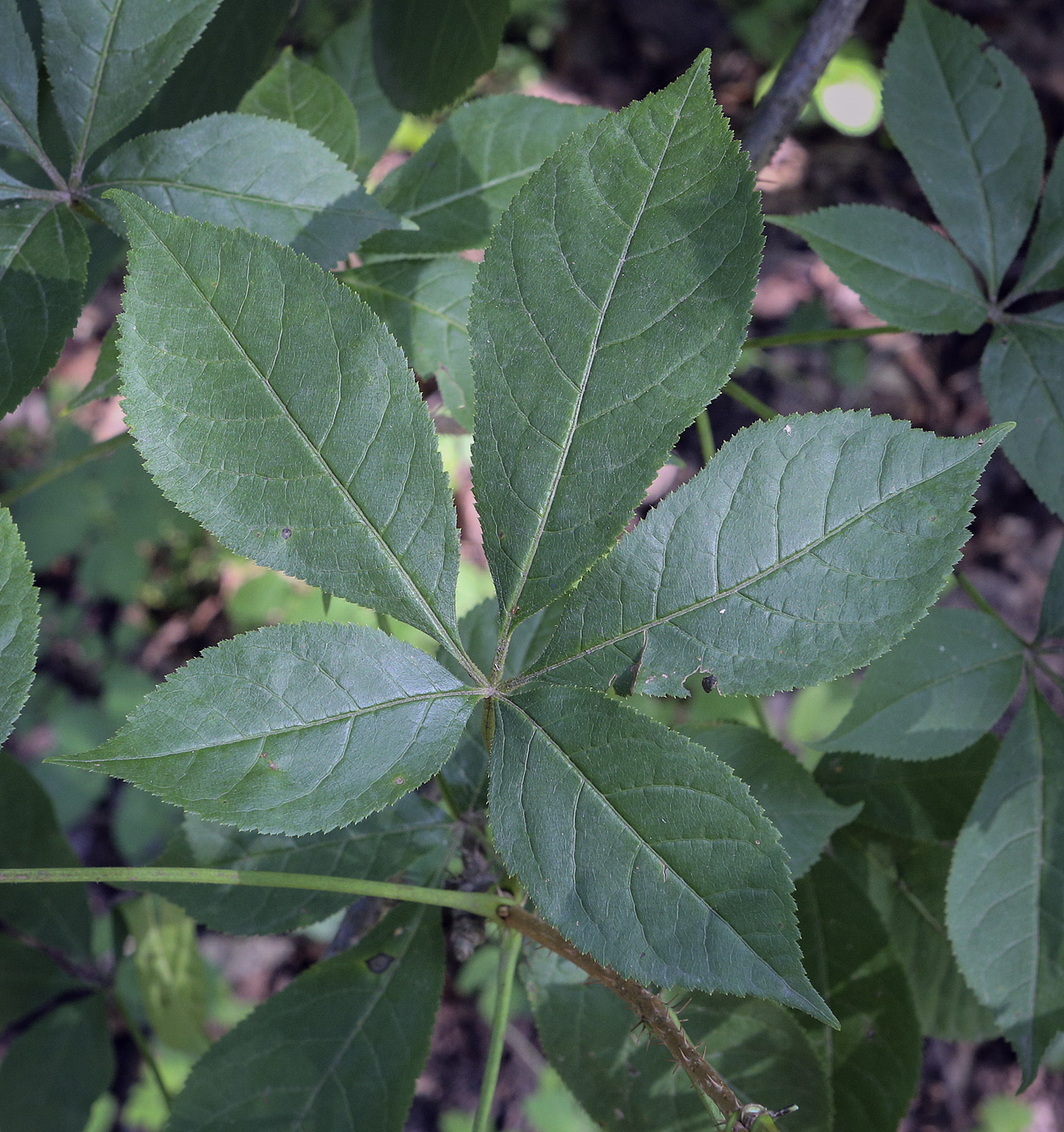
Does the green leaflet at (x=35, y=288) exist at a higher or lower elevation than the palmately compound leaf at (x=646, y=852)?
higher

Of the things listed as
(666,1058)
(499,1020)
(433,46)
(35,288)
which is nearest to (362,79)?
(433,46)

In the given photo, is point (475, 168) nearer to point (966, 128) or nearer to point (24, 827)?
point (966, 128)

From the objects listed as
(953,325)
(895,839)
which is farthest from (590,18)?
(895,839)

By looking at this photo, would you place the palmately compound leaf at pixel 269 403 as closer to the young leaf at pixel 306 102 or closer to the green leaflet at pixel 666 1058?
the young leaf at pixel 306 102

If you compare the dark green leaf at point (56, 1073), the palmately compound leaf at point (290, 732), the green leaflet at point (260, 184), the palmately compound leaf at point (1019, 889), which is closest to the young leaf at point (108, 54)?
the green leaflet at point (260, 184)

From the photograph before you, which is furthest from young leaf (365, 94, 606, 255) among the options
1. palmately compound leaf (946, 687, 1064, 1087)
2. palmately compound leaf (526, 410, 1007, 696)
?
palmately compound leaf (946, 687, 1064, 1087)

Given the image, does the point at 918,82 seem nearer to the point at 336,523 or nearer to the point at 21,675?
the point at 336,523

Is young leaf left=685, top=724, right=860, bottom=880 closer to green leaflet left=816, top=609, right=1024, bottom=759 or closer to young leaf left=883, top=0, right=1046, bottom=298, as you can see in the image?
green leaflet left=816, top=609, right=1024, bottom=759
